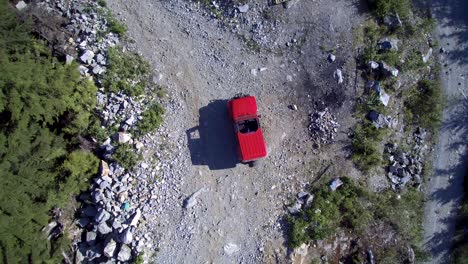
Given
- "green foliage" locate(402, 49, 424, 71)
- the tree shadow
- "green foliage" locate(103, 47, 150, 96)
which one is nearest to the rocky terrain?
"green foliage" locate(103, 47, 150, 96)

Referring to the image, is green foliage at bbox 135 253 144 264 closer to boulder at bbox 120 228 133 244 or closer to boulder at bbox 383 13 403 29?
boulder at bbox 120 228 133 244

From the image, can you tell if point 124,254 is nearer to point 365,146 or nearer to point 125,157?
point 125,157

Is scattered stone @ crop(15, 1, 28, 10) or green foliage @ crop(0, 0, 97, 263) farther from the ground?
scattered stone @ crop(15, 1, 28, 10)

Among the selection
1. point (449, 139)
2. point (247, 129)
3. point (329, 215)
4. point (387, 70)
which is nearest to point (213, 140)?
point (247, 129)

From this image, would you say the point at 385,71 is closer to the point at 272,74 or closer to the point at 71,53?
the point at 272,74

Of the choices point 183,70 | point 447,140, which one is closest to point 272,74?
point 183,70
